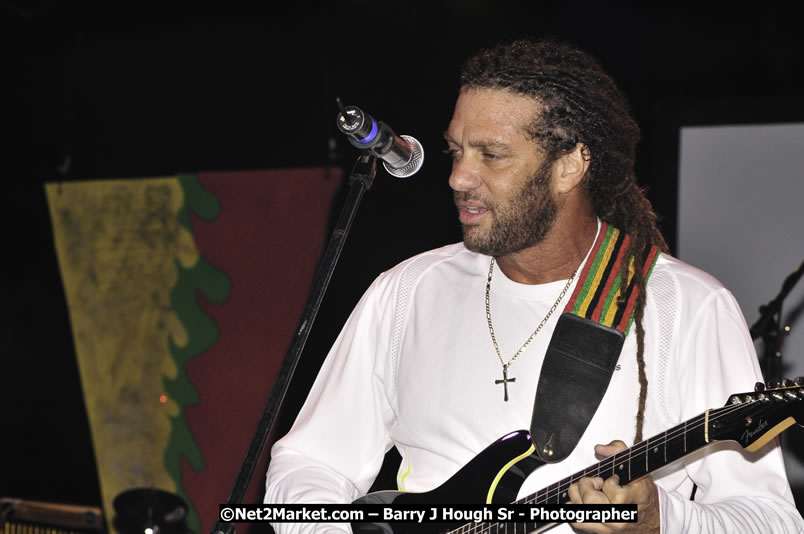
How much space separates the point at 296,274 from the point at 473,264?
2.18 meters

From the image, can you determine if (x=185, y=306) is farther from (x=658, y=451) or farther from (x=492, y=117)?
(x=658, y=451)

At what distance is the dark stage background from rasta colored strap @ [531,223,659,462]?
1348mm

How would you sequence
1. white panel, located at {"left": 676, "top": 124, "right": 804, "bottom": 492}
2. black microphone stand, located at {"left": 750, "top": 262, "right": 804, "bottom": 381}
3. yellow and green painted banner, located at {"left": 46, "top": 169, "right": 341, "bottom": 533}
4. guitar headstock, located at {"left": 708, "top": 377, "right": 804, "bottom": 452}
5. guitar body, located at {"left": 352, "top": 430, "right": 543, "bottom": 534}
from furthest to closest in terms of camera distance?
yellow and green painted banner, located at {"left": 46, "top": 169, "right": 341, "bottom": 533} → white panel, located at {"left": 676, "top": 124, "right": 804, "bottom": 492} → black microphone stand, located at {"left": 750, "top": 262, "right": 804, "bottom": 381} → guitar body, located at {"left": 352, "top": 430, "right": 543, "bottom": 534} → guitar headstock, located at {"left": 708, "top": 377, "right": 804, "bottom": 452}

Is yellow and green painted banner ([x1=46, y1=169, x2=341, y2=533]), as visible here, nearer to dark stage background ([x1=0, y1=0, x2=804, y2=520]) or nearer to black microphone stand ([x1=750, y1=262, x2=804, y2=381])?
dark stage background ([x1=0, y1=0, x2=804, y2=520])

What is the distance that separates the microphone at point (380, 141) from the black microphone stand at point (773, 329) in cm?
205

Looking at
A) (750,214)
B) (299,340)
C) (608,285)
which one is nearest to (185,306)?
(750,214)

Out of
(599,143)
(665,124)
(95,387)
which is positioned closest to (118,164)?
(95,387)

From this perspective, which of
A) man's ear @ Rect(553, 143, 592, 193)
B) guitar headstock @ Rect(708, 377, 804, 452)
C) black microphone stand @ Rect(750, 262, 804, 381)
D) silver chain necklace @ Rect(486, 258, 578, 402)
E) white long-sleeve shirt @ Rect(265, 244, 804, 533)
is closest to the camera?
guitar headstock @ Rect(708, 377, 804, 452)

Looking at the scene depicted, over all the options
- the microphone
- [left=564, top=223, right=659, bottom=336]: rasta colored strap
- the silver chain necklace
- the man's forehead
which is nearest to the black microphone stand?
[left=564, top=223, right=659, bottom=336]: rasta colored strap

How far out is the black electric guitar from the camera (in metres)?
1.75

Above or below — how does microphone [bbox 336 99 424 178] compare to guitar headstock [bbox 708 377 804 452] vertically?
above

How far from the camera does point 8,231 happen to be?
5.46 metres

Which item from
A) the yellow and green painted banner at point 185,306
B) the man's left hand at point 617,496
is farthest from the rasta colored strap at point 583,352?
Answer: the yellow and green painted banner at point 185,306

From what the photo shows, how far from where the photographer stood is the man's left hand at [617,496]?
175 centimetres
